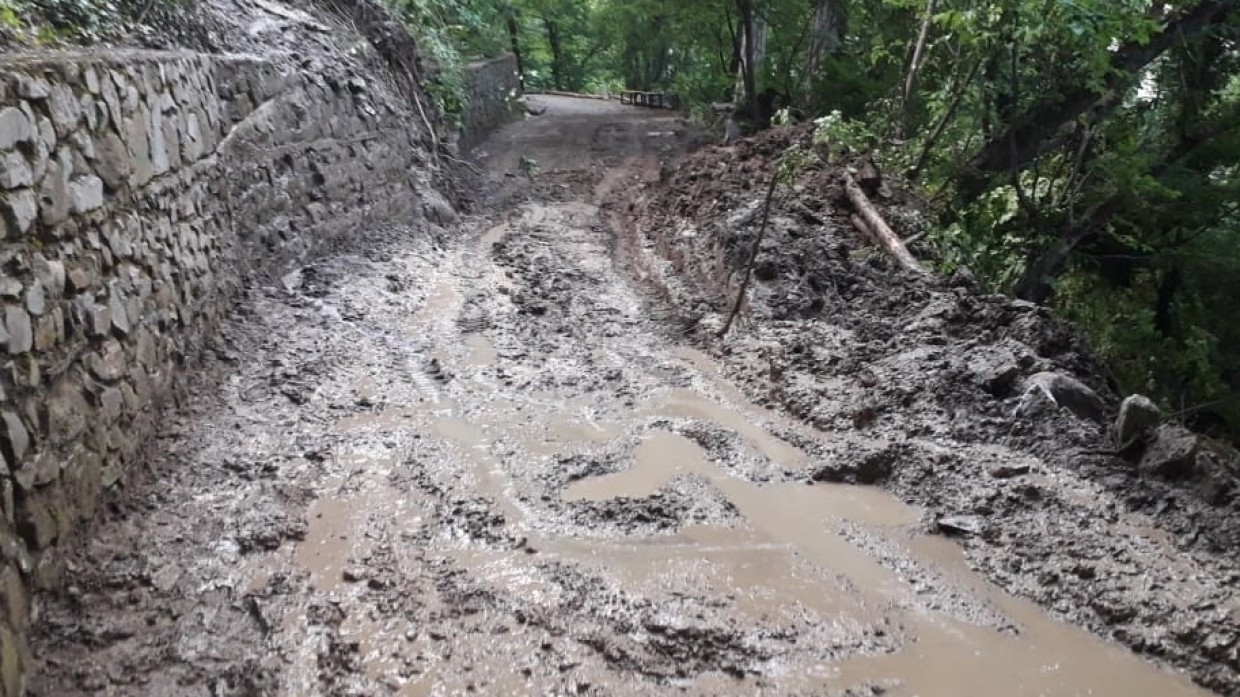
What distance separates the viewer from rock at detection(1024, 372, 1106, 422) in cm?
464

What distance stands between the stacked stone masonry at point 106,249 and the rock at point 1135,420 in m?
4.90

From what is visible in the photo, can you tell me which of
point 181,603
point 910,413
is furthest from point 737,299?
point 181,603

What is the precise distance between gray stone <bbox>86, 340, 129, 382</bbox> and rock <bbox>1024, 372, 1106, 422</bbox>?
4.79m

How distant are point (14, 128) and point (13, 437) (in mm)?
1175

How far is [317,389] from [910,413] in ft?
12.4

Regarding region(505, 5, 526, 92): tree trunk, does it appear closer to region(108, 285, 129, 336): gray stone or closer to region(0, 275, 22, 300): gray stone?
region(108, 285, 129, 336): gray stone

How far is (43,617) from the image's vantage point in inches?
118

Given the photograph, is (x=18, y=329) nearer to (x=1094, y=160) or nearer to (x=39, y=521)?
(x=39, y=521)

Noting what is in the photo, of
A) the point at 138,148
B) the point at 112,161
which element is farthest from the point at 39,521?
the point at 138,148

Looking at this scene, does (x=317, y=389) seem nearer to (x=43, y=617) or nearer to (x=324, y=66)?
(x=43, y=617)

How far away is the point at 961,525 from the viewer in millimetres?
4047

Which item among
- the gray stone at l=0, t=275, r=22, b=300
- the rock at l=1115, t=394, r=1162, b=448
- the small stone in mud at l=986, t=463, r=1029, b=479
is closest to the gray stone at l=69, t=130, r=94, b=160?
the gray stone at l=0, t=275, r=22, b=300

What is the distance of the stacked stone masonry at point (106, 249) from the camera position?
9.87 ft

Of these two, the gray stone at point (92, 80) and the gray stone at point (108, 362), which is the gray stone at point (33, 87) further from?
the gray stone at point (108, 362)
